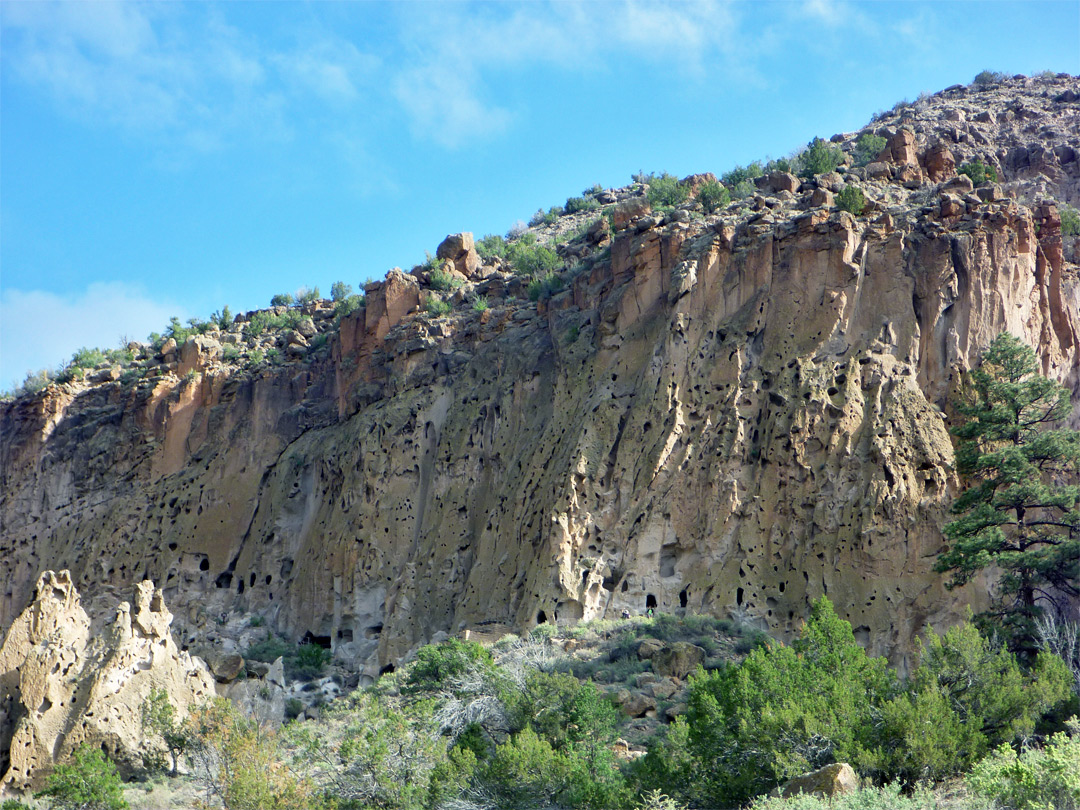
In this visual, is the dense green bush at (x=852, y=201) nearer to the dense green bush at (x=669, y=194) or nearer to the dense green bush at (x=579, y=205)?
the dense green bush at (x=669, y=194)

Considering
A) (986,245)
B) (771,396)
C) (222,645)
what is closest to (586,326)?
(771,396)

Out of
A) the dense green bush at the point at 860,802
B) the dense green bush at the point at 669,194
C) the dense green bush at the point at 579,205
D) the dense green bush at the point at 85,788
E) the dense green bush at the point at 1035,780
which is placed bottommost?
the dense green bush at the point at 85,788

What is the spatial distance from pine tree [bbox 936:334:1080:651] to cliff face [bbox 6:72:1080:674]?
1171 millimetres

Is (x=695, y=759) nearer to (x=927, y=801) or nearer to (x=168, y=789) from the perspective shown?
(x=927, y=801)

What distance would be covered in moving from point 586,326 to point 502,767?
23.9m

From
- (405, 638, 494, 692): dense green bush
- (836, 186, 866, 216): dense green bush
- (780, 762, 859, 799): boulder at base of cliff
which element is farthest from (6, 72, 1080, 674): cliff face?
(780, 762, 859, 799): boulder at base of cliff

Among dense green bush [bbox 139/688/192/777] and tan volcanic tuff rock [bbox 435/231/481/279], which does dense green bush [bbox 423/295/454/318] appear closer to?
tan volcanic tuff rock [bbox 435/231/481/279]

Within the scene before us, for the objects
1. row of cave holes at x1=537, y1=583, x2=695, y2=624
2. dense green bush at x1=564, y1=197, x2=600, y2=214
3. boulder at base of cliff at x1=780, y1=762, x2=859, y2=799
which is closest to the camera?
boulder at base of cliff at x1=780, y1=762, x2=859, y2=799

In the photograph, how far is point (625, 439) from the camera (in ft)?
143

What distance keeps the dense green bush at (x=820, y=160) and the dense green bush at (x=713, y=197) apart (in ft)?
11.7

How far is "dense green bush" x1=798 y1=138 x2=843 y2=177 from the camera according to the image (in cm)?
5612

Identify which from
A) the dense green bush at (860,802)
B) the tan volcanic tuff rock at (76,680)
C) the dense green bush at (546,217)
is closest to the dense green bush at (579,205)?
the dense green bush at (546,217)

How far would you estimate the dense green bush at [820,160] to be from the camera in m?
56.1

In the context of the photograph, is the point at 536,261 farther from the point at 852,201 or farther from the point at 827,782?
the point at 827,782
